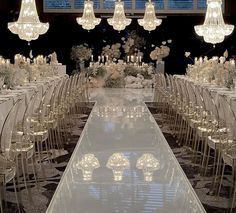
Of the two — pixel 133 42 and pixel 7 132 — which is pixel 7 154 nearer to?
pixel 7 132

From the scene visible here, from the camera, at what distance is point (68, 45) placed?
86.5 ft

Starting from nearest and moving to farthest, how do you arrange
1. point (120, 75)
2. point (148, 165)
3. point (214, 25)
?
point (148, 165) → point (214, 25) → point (120, 75)

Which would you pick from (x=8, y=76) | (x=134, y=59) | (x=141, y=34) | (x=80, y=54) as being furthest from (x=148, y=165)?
(x=141, y=34)

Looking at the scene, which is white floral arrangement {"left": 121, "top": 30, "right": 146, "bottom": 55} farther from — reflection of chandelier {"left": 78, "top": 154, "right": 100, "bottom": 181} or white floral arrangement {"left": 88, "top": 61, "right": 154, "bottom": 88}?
reflection of chandelier {"left": 78, "top": 154, "right": 100, "bottom": 181}

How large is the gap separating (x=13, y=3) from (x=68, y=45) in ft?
13.4

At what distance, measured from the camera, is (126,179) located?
21.4 ft

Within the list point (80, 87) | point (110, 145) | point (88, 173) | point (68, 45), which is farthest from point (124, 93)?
point (88, 173)

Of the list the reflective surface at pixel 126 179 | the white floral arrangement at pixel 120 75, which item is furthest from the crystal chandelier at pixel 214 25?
the white floral arrangement at pixel 120 75

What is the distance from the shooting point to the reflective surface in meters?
5.47

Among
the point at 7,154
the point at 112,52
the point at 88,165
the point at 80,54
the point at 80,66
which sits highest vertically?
the point at 112,52

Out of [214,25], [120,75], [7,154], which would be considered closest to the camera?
[7,154]

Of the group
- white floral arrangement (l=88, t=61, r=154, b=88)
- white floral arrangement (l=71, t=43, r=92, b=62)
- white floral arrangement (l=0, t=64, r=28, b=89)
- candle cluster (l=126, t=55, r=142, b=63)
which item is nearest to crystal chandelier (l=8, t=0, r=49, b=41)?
white floral arrangement (l=0, t=64, r=28, b=89)

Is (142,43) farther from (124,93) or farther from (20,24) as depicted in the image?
(20,24)

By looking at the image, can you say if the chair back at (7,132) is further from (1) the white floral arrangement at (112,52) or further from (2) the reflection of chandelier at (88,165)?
(1) the white floral arrangement at (112,52)
